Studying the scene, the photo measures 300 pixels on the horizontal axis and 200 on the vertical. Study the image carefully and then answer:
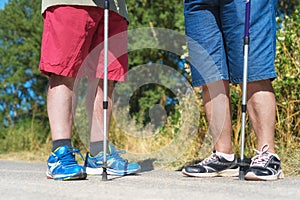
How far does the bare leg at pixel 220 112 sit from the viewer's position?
337 centimetres

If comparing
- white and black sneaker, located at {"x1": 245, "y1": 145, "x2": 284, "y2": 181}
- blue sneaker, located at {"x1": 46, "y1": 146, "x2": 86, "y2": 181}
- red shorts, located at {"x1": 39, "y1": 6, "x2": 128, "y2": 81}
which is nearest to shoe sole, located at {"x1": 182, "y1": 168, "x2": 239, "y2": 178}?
white and black sneaker, located at {"x1": 245, "y1": 145, "x2": 284, "y2": 181}

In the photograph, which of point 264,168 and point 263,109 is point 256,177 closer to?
point 264,168

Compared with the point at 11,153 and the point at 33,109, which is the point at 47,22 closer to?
the point at 11,153

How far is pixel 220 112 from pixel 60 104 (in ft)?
3.30

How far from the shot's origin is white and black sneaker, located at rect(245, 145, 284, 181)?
300 centimetres

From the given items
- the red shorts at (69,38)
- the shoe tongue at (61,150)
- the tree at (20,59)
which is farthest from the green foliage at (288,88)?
the tree at (20,59)

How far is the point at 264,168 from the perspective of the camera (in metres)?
3.04

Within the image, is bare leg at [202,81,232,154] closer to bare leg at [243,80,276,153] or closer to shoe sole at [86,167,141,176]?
bare leg at [243,80,276,153]

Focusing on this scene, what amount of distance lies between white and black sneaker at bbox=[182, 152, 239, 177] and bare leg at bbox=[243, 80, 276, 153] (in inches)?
Result: 10.7

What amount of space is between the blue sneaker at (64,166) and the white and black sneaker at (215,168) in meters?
0.67

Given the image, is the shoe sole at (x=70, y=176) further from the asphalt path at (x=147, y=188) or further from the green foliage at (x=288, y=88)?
the green foliage at (x=288, y=88)

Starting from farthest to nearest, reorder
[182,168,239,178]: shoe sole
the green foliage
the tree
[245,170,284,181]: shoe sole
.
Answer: the tree → the green foliage → [182,168,239,178]: shoe sole → [245,170,284,181]: shoe sole

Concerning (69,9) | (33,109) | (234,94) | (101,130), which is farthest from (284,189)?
(33,109)

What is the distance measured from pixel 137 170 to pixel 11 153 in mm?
3102
